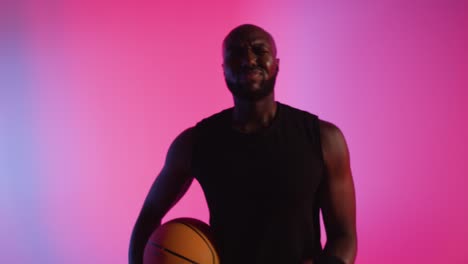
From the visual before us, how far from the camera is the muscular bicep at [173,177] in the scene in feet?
3.70

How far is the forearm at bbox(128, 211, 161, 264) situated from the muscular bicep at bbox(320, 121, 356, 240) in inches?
16.7

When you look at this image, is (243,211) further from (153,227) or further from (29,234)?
(29,234)

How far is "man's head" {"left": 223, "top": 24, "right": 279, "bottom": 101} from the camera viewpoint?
1.01m

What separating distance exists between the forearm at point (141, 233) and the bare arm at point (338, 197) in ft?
1.40

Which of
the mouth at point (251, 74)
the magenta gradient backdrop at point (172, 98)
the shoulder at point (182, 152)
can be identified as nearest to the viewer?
the mouth at point (251, 74)

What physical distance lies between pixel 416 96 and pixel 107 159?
107 centimetres

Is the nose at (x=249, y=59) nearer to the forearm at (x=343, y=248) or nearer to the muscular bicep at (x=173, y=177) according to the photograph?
the muscular bicep at (x=173, y=177)

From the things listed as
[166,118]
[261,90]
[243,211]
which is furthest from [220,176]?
[166,118]

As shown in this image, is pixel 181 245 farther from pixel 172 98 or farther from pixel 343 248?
pixel 172 98

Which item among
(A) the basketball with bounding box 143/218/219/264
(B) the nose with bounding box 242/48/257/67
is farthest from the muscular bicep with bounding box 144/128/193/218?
(B) the nose with bounding box 242/48/257/67

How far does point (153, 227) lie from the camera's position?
1205mm

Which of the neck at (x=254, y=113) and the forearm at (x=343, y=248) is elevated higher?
the neck at (x=254, y=113)

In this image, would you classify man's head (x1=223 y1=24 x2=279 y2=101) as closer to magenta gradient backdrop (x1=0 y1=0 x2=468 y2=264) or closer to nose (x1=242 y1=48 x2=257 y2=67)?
nose (x1=242 y1=48 x2=257 y2=67)

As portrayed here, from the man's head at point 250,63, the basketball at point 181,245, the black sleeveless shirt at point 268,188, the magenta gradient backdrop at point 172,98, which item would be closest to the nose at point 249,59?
the man's head at point 250,63
